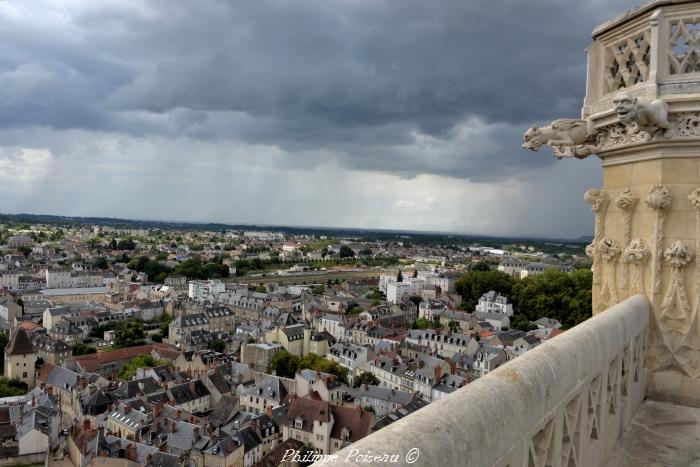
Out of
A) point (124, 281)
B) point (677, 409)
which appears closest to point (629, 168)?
point (677, 409)

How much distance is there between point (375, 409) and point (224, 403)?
10104 millimetres

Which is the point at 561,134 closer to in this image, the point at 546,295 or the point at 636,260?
the point at 636,260

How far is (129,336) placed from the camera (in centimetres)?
5428

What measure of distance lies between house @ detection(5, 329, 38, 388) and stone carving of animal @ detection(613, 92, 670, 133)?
5017cm

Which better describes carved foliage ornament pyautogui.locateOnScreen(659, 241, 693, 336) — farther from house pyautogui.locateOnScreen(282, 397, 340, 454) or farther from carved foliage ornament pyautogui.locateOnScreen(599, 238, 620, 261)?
house pyautogui.locateOnScreen(282, 397, 340, 454)

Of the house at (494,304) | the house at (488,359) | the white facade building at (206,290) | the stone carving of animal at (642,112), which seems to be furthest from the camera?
the white facade building at (206,290)

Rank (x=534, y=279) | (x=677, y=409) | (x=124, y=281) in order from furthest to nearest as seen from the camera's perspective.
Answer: (x=124, y=281) < (x=534, y=279) < (x=677, y=409)

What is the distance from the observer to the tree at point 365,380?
1594 inches

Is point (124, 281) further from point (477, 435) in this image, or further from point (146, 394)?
point (477, 435)

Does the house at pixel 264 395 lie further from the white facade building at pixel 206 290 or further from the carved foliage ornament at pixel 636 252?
the white facade building at pixel 206 290

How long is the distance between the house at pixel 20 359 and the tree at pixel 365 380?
2731cm

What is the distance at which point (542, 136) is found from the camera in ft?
18.3

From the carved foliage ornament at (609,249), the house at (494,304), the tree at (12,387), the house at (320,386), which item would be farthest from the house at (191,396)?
the house at (494,304)

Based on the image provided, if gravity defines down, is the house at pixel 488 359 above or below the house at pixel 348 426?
above
